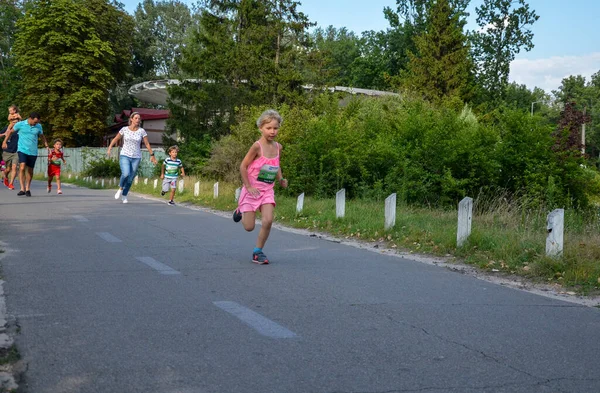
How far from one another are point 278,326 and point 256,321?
211 millimetres

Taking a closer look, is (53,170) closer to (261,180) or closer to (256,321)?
(261,180)

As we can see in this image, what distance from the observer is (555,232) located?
8750 mm

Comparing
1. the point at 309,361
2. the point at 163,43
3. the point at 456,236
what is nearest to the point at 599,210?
the point at 456,236

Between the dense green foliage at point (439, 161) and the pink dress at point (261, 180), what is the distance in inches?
393

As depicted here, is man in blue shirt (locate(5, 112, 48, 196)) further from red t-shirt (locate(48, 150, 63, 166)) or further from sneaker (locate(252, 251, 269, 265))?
sneaker (locate(252, 251, 269, 265))

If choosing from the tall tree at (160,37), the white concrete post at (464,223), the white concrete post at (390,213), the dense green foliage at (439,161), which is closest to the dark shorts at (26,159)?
the dense green foliage at (439,161)

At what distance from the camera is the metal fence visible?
44800 millimetres

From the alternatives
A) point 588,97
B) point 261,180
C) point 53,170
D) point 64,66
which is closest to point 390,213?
point 261,180

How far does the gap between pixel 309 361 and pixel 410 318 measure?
153cm

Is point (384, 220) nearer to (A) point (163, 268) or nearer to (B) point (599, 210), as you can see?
(A) point (163, 268)

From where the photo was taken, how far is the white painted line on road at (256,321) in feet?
16.5

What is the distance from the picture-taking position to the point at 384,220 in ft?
42.4

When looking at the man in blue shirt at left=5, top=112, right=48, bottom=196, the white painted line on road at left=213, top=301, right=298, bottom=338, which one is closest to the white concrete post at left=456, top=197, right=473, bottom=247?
the white painted line on road at left=213, top=301, right=298, bottom=338

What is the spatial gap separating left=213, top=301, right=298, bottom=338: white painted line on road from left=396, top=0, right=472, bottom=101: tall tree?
155 ft
